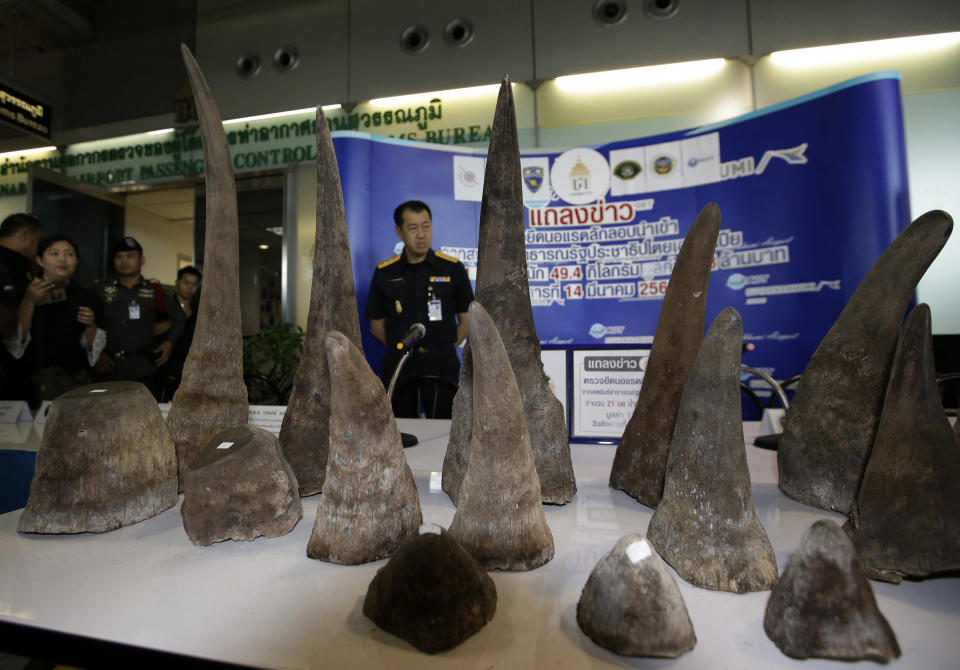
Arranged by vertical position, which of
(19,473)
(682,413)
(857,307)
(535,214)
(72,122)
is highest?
(72,122)

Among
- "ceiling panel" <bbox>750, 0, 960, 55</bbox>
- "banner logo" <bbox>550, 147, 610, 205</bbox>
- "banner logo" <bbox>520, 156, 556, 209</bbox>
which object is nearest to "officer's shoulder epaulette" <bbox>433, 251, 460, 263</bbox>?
"banner logo" <bbox>520, 156, 556, 209</bbox>

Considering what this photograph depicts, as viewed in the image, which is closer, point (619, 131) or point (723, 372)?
point (723, 372)

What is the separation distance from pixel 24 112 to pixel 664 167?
6265 mm

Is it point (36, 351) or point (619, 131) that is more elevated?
point (619, 131)

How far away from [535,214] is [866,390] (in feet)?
9.38

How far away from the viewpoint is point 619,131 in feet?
15.2

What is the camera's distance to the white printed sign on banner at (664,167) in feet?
11.5

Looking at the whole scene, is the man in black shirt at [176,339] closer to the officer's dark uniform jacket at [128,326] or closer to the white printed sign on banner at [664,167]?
the officer's dark uniform jacket at [128,326]

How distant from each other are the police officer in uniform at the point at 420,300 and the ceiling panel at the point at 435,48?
7.77 ft

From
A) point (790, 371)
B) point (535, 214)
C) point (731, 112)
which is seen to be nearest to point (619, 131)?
point (731, 112)

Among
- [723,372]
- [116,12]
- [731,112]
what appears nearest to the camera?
[723,372]

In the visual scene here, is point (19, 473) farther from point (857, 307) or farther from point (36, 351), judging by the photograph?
point (857, 307)

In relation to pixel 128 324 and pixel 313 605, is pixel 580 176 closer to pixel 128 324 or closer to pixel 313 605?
pixel 128 324

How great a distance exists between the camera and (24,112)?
524 centimetres
